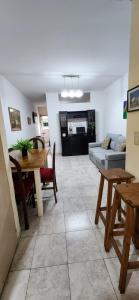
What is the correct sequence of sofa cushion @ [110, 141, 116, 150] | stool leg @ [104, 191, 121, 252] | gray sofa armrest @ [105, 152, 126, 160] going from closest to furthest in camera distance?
stool leg @ [104, 191, 121, 252] → gray sofa armrest @ [105, 152, 126, 160] → sofa cushion @ [110, 141, 116, 150]

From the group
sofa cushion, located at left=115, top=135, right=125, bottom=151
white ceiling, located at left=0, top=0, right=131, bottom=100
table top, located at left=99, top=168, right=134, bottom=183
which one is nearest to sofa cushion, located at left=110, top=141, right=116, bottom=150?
sofa cushion, located at left=115, top=135, right=125, bottom=151

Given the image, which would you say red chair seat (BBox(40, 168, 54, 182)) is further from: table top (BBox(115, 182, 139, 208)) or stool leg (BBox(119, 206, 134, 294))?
stool leg (BBox(119, 206, 134, 294))

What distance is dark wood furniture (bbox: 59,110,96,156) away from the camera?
5926 mm

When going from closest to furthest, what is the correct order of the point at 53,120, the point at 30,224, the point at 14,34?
the point at 30,224 → the point at 14,34 → the point at 53,120

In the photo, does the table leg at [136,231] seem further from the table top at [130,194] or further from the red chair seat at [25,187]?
the red chair seat at [25,187]

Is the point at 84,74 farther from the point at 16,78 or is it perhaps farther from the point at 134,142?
the point at 134,142

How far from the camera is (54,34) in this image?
7.22ft

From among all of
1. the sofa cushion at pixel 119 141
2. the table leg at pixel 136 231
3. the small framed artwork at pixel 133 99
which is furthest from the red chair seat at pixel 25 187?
the sofa cushion at pixel 119 141

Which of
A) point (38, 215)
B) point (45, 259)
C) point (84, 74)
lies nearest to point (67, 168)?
point (38, 215)

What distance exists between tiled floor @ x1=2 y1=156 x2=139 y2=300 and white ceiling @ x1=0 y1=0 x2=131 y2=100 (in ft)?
8.51

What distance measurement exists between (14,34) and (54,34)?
575 millimetres

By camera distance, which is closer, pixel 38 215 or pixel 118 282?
pixel 118 282

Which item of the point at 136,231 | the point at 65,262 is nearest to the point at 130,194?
the point at 136,231

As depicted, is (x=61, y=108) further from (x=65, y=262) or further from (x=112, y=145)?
(x=65, y=262)
